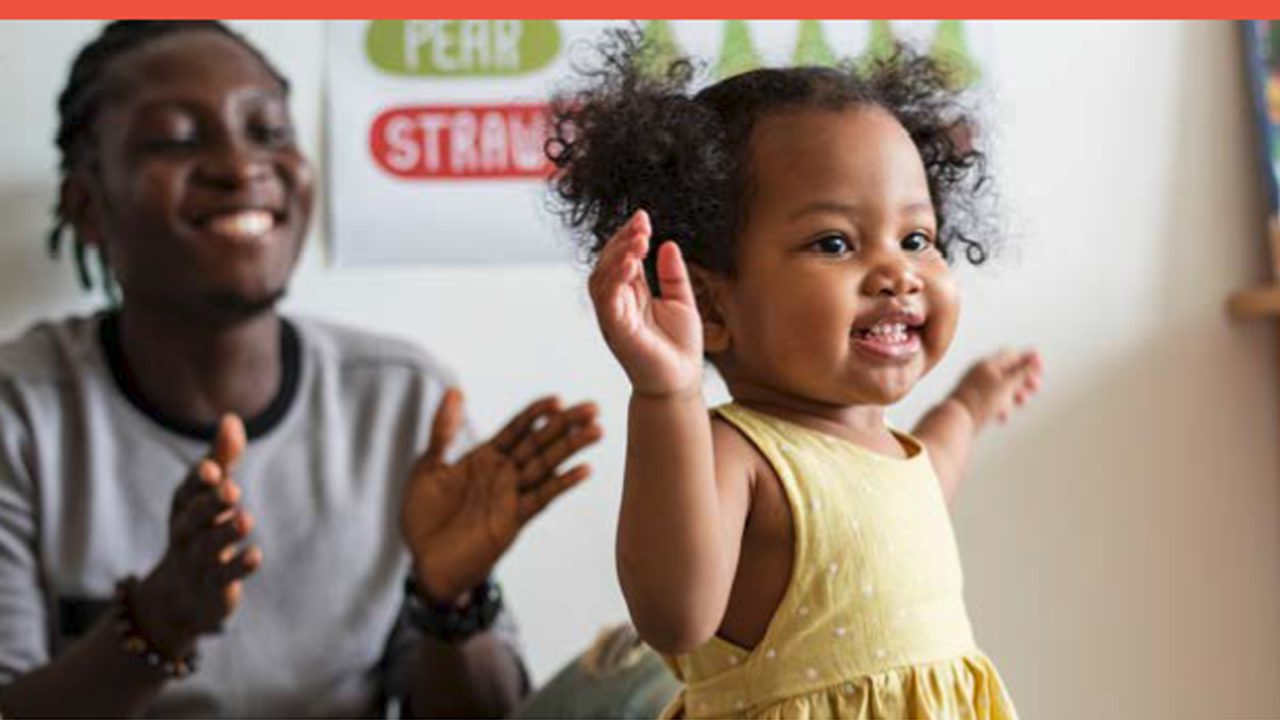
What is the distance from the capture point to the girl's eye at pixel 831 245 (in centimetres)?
64

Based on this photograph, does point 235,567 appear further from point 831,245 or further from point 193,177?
point 831,245

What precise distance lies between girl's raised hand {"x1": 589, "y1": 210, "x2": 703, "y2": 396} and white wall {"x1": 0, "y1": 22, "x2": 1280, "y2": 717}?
796 millimetres

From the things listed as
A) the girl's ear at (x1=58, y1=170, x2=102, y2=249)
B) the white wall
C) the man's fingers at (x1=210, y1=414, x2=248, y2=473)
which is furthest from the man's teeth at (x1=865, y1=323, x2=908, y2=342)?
the girl's ear at (x1=58, y1=170, x2=102, y2=249)

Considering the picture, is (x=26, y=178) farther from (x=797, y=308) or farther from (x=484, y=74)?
(x=797, y=308)

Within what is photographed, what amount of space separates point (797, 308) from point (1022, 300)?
2.65 feet

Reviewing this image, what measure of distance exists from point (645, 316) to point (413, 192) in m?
0.86

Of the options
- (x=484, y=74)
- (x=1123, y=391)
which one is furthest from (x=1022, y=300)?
(x=484, y=74)

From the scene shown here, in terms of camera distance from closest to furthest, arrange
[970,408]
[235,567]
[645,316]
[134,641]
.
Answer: [645,316] → [970,408] → [235,567] → [134,641]

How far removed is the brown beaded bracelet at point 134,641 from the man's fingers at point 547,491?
9.1 inches

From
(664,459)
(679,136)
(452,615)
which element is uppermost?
(679,136)

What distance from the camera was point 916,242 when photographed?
66 cm

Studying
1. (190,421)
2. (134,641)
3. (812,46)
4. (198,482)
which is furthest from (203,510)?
(812,46)

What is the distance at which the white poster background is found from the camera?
140 centimetres

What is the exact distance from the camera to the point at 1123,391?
1415mm
